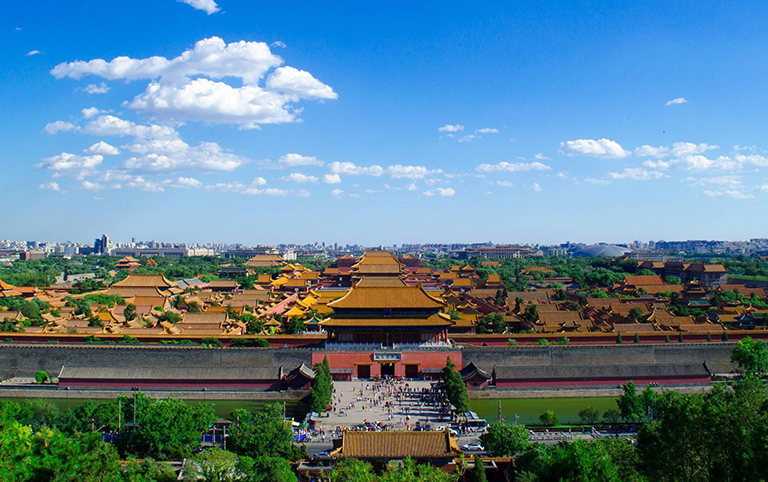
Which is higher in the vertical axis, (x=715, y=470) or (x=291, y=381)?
(x=715, y=470)

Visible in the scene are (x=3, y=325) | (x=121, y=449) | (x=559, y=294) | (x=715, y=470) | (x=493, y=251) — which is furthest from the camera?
(x=493, y=251)

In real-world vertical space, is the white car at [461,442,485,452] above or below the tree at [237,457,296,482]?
below

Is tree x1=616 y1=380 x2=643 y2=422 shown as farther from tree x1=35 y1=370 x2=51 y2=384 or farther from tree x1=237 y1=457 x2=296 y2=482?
tree x1=35 y1=370 x2=51 y2=384

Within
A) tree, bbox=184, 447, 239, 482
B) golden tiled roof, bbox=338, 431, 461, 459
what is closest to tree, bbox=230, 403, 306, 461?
tree, bbox=184, 447, 239, 482

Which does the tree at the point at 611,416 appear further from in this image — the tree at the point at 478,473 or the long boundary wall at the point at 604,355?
the tree at the point at 478,473

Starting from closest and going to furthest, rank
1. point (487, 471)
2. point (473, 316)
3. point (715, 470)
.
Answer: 1. point (715, 470)
2. point (487, 471)
3. point (473, 316)

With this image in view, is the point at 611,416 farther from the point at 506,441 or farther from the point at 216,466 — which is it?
the point at 216,466

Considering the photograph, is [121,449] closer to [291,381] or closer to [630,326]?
[291,381]

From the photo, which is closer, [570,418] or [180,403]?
[180,403]

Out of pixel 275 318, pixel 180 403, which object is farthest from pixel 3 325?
pixel 180 403
